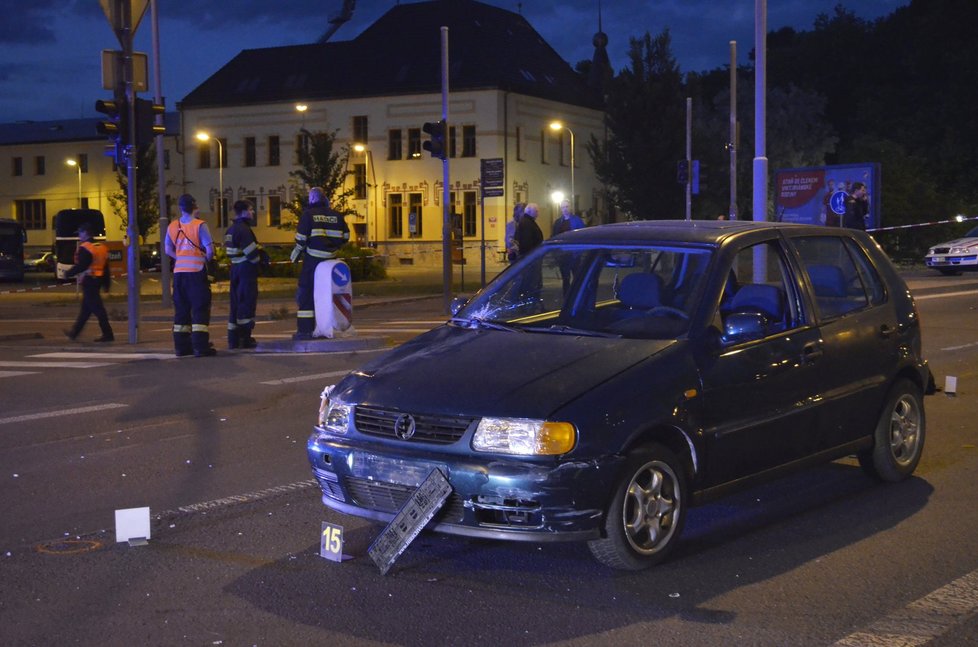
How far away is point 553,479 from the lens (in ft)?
18.2

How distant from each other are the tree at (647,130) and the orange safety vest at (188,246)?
141 feet

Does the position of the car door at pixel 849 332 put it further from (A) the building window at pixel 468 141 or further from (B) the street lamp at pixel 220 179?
(B) the street lamp at pixel 220 179

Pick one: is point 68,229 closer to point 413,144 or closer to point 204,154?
point 204,154

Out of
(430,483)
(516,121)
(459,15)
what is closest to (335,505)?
(430,483)

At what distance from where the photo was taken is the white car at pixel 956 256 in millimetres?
32875

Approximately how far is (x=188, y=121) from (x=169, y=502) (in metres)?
65.6

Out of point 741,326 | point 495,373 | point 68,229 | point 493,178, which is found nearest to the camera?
point 495,373

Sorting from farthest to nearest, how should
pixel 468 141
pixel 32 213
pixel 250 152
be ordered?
pixel 32 213, pixel 250 152, pixel 468 141

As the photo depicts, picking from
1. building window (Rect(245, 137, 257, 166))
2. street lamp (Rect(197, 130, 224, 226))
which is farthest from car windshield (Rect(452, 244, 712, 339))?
street lamp (Rect(197, 130, 224, 226))

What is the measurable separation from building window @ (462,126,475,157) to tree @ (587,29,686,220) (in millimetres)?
7852

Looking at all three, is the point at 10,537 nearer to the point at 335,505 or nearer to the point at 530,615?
the point at 335,505

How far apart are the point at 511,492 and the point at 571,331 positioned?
126cm

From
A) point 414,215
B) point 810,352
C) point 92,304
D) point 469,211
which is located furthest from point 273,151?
point 810,352

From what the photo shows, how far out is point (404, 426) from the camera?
582 centimetres
